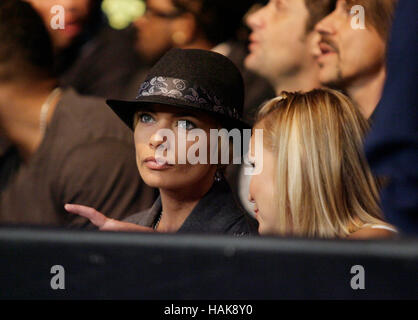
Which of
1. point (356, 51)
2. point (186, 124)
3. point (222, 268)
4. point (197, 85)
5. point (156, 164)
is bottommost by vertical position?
point (222, 268)

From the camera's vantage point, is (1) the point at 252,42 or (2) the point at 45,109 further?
(2) the point at 45,109

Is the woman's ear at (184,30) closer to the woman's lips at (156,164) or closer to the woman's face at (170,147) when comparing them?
the woman's face at (170,147)

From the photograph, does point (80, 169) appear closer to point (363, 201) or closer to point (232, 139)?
point (232, 139)

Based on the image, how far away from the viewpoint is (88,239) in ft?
4.83

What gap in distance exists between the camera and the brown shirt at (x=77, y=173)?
6.64 feet

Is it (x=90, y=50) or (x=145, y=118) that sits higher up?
(x=90, y=50)

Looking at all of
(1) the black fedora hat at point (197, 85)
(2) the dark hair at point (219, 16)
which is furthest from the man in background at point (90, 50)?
(2) the dark hair at point (219, 16)

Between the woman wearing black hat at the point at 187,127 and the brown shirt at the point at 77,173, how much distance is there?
0.24ft

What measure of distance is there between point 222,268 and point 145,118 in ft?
2.39

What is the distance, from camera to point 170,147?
1897 mm

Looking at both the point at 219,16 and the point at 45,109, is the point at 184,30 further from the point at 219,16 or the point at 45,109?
the point at 45,109

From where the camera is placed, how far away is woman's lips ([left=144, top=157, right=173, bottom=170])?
1.92 metres

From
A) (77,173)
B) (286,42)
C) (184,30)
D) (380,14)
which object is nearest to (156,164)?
(77,173)
